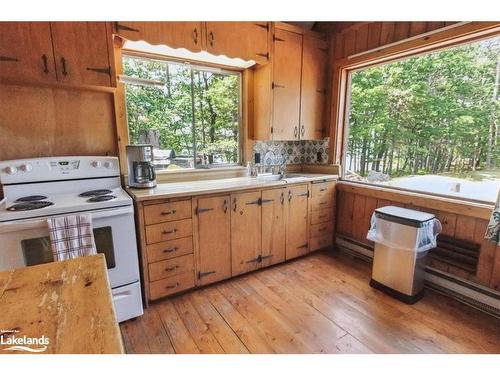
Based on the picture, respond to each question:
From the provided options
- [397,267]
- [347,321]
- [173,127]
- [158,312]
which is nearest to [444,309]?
[397,267]

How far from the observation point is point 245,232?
239cm

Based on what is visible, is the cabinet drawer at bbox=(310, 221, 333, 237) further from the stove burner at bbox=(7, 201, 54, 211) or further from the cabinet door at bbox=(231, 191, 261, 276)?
the stove burner at bbox=(7, 201, 54, 211)

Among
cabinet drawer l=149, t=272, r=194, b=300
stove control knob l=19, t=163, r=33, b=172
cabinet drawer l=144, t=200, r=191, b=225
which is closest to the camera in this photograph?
stove control knob l=19, t=163, r=33, b=172

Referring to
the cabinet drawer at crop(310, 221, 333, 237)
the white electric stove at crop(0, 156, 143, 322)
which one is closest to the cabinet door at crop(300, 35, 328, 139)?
the cabinet drawer at crop(310, 221, 333, 237)

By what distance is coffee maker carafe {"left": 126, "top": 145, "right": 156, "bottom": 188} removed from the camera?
6.88 ft

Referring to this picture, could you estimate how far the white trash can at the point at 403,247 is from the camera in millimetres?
2008

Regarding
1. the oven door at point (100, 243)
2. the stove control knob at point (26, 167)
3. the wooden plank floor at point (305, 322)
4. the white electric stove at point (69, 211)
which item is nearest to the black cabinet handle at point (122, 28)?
the white electric stove at point (69, 211)

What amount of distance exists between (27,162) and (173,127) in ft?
3.87

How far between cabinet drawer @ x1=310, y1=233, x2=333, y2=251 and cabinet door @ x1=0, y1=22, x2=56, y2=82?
2.69 m

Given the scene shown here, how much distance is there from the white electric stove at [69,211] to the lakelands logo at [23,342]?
105cm

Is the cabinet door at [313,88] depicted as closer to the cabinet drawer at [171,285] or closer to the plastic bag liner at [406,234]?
the plastic bag liner at [406,234]

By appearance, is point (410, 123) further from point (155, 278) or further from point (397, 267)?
point (155, 278)

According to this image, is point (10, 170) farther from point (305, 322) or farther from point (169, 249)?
point (305, 322)

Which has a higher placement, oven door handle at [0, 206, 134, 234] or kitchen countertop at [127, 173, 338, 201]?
kitchen countertop at [127, 173, 338, 201]
